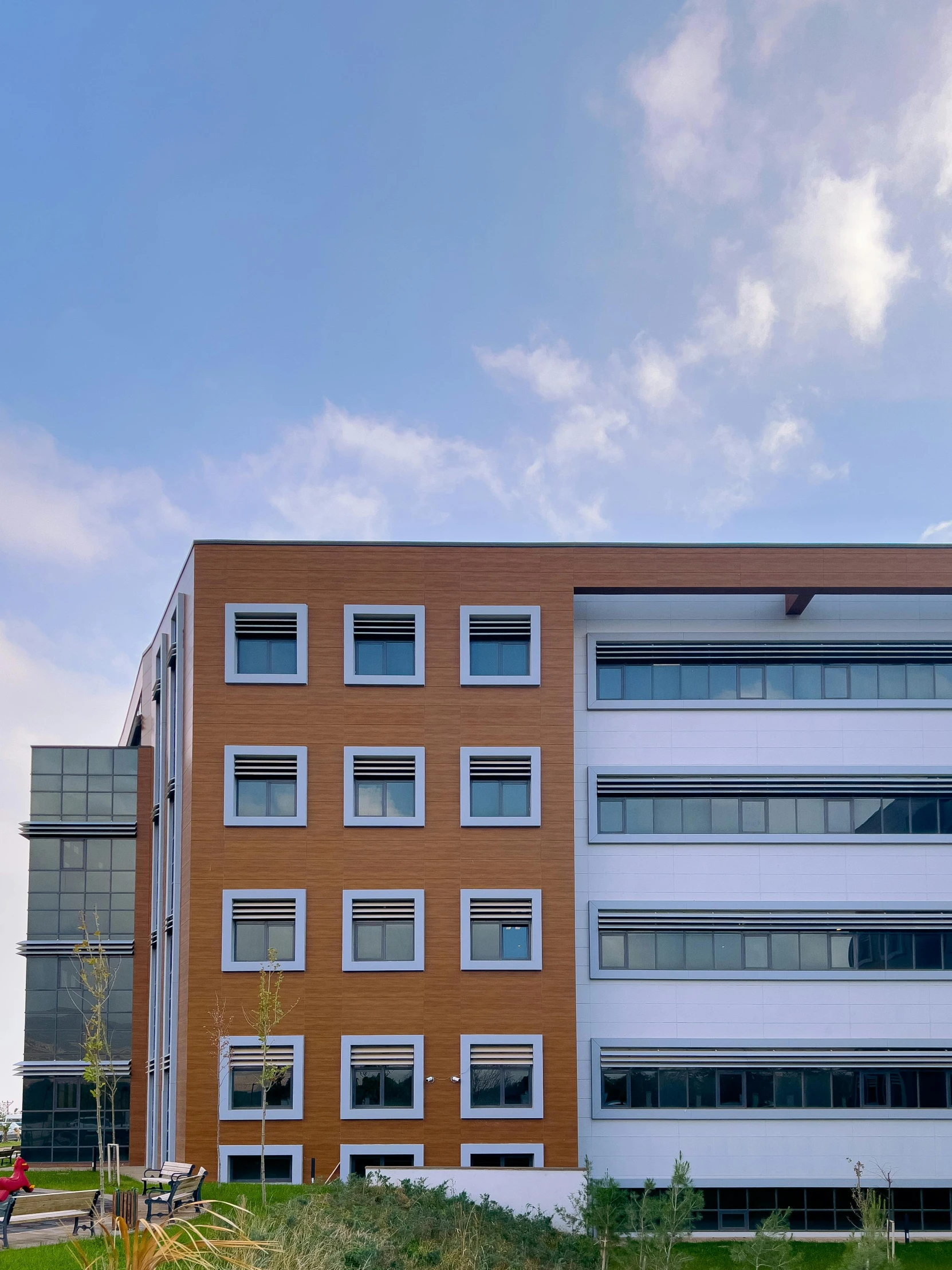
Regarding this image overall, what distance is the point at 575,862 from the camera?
34.4 metres

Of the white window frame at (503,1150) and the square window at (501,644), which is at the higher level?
the square window at (501,644)

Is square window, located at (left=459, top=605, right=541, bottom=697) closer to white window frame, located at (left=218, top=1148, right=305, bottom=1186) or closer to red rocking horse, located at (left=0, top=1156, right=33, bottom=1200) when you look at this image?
white window frame, located at (left=218, top=1148, right=305, bottom=1186)

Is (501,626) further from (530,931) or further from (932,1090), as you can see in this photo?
(932,1090)

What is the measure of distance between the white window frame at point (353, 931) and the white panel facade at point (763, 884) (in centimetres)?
413

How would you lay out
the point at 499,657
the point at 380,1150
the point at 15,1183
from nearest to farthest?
the point at 15,1183
the point at 380,1150
the point at 499,657

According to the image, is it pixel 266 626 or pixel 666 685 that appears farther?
pixel 666 685

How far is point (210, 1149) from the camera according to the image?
31.6m

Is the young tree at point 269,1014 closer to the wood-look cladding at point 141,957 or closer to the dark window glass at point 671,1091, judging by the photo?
the dark window glass at point 671,1091

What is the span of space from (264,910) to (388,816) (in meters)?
3.76

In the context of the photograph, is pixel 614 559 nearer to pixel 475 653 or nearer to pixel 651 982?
pixel 475 653

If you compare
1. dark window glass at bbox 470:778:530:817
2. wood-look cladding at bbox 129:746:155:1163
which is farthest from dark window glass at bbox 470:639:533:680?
wood-look cladding at bbox 129:746:155:1163

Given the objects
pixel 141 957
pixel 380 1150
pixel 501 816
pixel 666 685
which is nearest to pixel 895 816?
pixel 666 685

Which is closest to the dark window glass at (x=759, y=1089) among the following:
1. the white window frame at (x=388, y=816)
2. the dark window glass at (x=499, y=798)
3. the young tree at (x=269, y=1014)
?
the dark window glass at (x=499, y=798)

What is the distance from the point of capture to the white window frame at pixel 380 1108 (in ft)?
105
